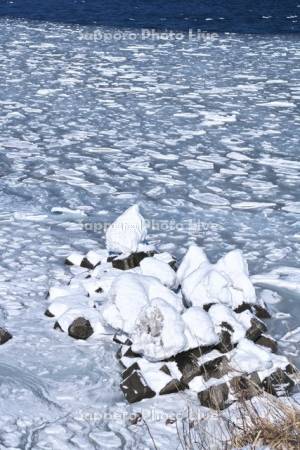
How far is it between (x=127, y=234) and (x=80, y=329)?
902 mm

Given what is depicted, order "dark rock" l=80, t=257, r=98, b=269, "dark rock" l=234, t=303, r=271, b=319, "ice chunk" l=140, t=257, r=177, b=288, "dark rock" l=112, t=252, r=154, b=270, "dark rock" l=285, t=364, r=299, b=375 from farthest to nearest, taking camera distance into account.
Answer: "dark rock" l=80, t=257, r=98, b=269, "dark rock" l=112, t=252, r=154, b=270, "ice chunk" l=140, t=257, r=177, b=288, "dark rock" l=234, t=303, r=271, b=319, "dark rock" l=285, t=364, r=299, b=375

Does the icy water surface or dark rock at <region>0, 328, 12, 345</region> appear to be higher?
dark rock at <region>0, 328, 12, 345</region>

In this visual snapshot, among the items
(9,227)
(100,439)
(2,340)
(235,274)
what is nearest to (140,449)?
(100,439)

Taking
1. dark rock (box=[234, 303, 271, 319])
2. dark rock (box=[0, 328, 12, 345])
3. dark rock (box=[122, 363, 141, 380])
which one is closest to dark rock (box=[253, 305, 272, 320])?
dark rock (box=[234, 303, 271, 319])

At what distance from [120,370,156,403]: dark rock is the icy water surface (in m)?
0.06

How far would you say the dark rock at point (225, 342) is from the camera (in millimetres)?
3615

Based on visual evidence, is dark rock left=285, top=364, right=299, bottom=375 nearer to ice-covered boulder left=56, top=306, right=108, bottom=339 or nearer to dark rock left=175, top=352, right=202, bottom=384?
dark rock left=175, top=352, right=202, bottom=384

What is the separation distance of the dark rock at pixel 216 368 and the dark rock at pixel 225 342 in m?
0.13

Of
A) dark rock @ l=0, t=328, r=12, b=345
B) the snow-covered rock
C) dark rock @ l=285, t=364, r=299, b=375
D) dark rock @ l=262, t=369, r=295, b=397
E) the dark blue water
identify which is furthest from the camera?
the dark blue water

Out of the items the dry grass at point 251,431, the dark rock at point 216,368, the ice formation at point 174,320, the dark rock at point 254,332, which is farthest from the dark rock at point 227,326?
the dry grass at point 251,431

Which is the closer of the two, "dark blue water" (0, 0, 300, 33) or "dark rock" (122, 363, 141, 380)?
"dark rock" (122, 363, 141, 380)

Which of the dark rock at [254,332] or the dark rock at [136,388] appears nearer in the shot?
the dark rock at [136,388]

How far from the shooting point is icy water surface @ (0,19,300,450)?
340 cm

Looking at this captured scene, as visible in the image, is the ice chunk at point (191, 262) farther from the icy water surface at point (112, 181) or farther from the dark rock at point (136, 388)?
the dark rock at point (136, 388)
